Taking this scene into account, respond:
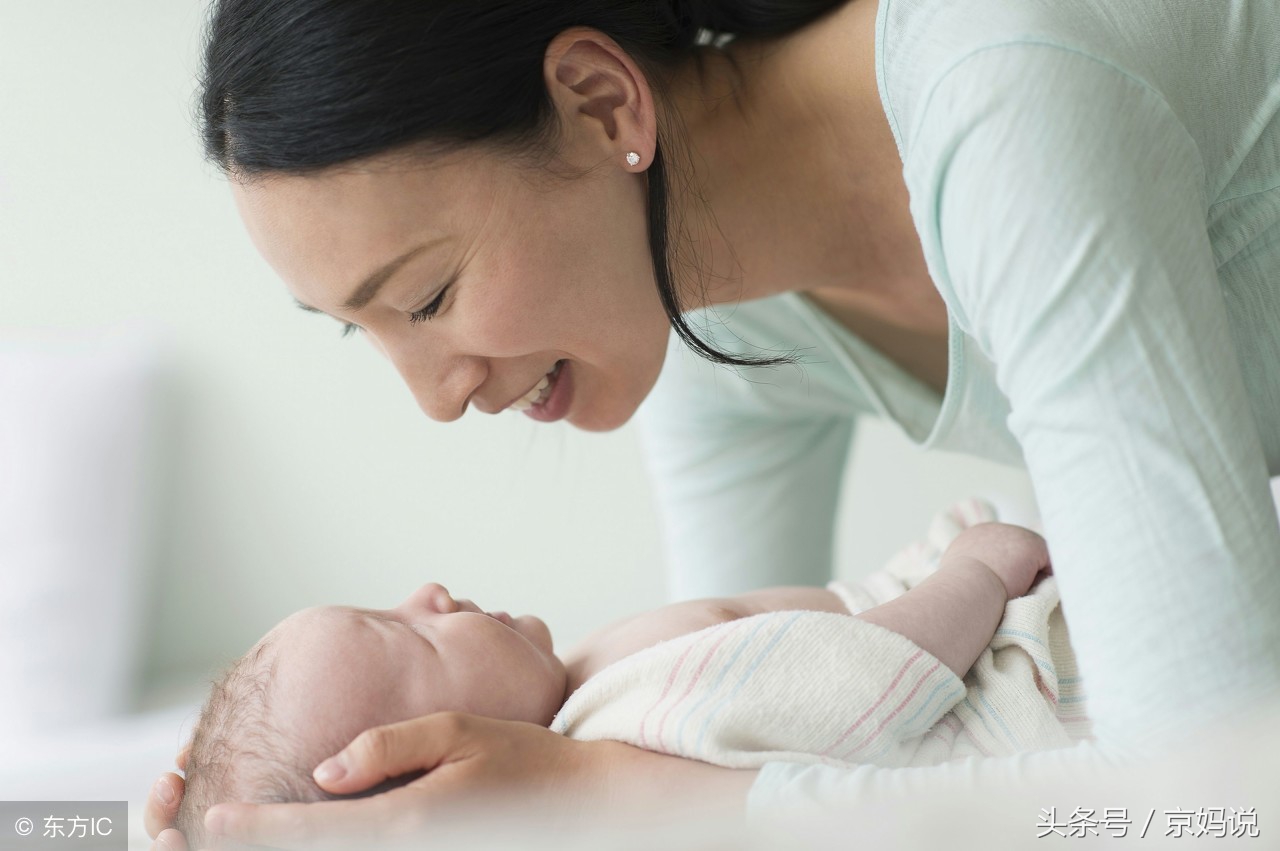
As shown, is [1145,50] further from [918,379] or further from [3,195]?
[3,195]

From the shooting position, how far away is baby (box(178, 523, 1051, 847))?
822 millimetres

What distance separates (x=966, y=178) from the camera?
0.73 meters

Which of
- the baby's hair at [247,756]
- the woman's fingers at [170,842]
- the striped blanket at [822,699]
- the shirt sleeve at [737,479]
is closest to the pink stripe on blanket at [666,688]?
the striped blanket at [822,699]

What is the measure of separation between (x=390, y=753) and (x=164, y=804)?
0.24 metres

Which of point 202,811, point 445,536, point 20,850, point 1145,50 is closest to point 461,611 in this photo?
point 202,811

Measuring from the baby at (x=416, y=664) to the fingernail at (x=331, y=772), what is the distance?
38 mm

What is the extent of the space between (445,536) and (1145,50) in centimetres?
148

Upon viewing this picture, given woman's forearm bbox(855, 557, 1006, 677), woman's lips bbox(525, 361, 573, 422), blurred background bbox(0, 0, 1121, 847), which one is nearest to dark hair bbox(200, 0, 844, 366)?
woman's lips bbox(525, 361, 573, 422)

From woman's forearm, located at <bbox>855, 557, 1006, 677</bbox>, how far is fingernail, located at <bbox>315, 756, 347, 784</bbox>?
15.7 inches

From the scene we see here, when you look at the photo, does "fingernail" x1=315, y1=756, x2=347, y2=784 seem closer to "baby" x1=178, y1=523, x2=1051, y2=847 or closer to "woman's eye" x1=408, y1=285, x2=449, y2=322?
"baby" x1=178, y1=523, x2=1051, y2=847

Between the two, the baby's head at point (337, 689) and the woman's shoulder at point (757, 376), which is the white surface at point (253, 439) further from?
the baby's head at point (337, 689)

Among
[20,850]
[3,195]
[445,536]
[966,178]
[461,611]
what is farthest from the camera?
[445,536]

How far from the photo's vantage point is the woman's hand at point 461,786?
2.37 ft

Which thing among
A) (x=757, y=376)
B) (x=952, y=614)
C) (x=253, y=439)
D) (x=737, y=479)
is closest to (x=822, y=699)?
(x=952, y=614)
